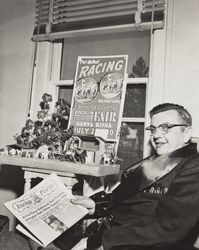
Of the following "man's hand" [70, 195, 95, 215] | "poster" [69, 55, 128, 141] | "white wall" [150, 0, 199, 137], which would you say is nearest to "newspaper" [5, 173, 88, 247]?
"man's hand" [70, 195, 95, 215]

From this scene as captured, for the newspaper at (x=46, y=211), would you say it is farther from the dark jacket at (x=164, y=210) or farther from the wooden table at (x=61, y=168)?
the dark jacket at (x=164, y=210)

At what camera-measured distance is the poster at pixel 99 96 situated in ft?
7.50

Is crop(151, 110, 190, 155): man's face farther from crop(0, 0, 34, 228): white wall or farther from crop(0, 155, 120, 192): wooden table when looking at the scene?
crop(0, 0, 34, 228): white wall

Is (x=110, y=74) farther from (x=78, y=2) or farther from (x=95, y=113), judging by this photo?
(x=78, y=2)

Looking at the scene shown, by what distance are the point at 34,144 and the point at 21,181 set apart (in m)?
0.69

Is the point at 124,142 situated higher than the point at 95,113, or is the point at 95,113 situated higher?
the point at 95,113

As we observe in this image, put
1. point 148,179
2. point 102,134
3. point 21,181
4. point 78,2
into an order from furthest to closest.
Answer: point 21,181, point 78,2, point 102,134, point 148,179

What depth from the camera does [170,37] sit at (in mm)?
2145

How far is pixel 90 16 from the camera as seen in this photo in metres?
2.43

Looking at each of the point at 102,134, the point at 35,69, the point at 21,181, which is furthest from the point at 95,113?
the point at 21,181

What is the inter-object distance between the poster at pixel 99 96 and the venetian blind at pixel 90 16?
26cm

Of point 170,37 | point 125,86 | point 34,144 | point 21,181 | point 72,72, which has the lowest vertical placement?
point 21,181

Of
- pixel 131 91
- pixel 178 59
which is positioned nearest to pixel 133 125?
pixel 131 91

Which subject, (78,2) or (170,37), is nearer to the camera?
(170,37)
